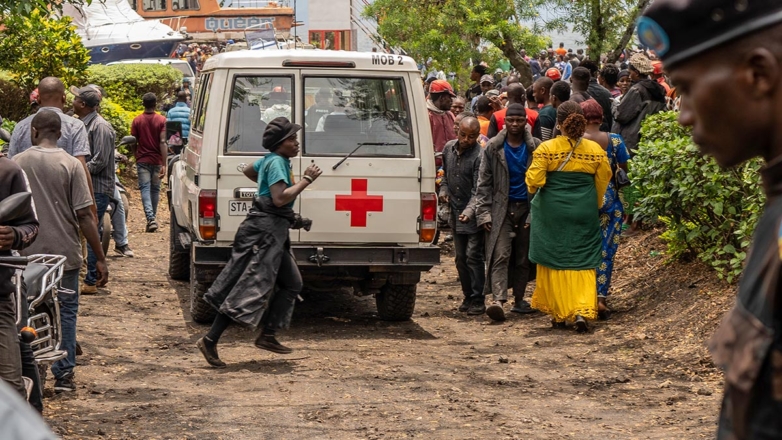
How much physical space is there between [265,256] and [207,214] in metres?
1.00

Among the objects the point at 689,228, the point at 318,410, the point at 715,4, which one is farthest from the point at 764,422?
the point at 689,228

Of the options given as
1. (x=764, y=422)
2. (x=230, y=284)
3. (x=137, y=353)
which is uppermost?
(x=764, y=422)

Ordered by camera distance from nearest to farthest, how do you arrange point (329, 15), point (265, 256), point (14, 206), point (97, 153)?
1. point (14, 206)
2. point (265, 256)
3. point (97, 153)
4. point (329, 15)

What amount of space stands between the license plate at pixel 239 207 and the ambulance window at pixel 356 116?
62cm

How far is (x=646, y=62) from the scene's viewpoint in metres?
13.0

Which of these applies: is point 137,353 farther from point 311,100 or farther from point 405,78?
point 405,78

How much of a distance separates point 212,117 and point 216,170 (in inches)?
16.2

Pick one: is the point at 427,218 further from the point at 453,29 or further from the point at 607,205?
the point at 453,29

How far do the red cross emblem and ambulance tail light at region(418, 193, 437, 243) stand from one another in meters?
0.33

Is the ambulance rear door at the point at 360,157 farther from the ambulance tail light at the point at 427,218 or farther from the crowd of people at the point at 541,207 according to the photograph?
the crowd of people at the point at 541,207

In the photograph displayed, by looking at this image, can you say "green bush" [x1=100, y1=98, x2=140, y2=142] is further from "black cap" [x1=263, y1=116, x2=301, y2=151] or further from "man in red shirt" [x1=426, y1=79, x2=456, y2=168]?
"black cap" [x1=263, y1=116, x2=301, y2=151]

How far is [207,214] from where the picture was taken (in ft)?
29.2

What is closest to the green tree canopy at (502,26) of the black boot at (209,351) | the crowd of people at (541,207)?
the crowd of people at (541,207)

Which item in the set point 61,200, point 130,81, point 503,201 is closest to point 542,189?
point 503,201
